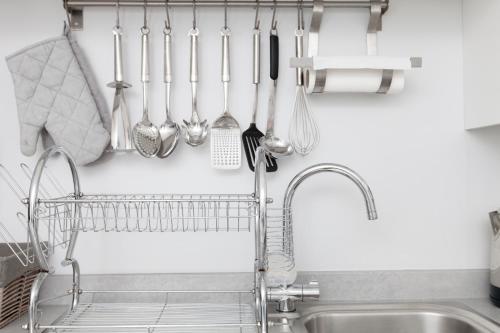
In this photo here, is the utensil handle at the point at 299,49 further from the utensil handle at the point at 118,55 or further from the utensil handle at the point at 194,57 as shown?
the utensil handle at the point at 118,55

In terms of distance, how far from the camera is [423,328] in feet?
4.14

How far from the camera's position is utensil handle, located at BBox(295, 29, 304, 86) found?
132cm

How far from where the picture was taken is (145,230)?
119cm

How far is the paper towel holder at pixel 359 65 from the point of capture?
1198 mm

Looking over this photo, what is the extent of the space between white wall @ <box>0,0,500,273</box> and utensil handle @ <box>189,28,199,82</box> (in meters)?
0.04

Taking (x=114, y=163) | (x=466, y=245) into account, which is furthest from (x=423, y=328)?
(x=114, y=163)

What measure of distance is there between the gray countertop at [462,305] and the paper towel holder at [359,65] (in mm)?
633

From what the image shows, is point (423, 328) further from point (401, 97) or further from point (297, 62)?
point (297, 62)

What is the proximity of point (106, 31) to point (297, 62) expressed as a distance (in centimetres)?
57

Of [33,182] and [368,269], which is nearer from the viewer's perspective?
[33,182]

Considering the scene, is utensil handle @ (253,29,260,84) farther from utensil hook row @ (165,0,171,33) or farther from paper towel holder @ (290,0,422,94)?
utensil hook row @ (165,0,171,33)

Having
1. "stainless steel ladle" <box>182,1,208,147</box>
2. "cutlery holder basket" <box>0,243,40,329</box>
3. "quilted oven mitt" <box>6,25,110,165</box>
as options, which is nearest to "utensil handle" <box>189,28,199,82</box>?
"stainless steel ladle" <box>182,1,208,147</box>

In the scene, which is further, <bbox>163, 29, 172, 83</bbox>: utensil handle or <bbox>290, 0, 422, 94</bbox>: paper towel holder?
<bbox>163, 29, 172, 83</bbox>: utensil handle

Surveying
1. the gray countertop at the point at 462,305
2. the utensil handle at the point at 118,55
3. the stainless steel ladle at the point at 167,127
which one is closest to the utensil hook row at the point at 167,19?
the stainless steel ladle at the point at 167,127
